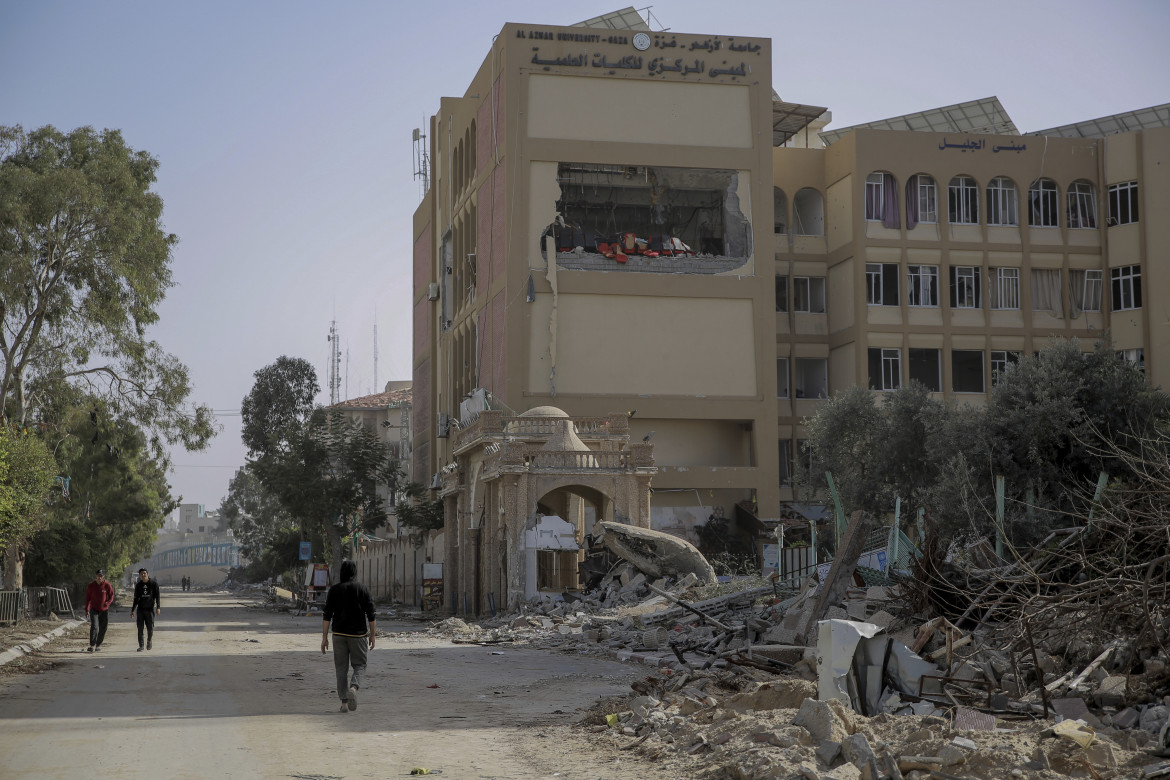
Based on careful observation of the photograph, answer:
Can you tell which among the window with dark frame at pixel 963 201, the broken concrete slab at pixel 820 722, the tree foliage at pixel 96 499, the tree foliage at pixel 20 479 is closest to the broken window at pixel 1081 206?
the window with dark frame at pixel 963 201

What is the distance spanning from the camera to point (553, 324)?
45.3m

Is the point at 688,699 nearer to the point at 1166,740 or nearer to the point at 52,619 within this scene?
the point at 1166,740

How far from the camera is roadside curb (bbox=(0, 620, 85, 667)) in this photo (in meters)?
18.3

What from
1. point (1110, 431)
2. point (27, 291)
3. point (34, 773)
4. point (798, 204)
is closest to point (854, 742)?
point (34, 773)

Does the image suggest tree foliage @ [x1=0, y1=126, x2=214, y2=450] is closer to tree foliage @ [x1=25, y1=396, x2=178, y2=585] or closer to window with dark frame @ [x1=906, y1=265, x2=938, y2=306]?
tree foliage @ [x1=25, y1=396, x2=178, y2=585]

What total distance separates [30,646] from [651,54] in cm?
3484

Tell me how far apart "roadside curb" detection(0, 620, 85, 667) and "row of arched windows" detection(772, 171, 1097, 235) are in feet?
111

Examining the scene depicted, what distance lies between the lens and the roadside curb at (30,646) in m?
18.3

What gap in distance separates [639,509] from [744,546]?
15376 millimetres

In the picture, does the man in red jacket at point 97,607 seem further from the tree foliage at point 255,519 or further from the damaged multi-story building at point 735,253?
the tree foliage at point 255,519

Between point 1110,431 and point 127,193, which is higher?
point 127,193

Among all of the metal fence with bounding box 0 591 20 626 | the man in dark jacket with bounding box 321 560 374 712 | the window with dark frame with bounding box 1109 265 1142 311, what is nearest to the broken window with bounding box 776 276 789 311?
the window with dark frame with bounding box 1109 265 1142 311

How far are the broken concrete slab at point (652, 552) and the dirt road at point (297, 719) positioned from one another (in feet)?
30.9

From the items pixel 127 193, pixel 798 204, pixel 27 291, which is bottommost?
pixel 27 291
